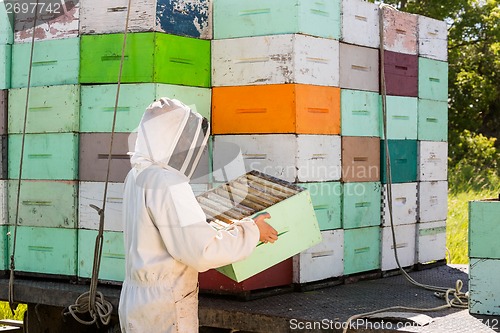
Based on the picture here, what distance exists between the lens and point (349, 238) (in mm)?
5262

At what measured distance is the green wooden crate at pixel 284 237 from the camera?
4.04 m

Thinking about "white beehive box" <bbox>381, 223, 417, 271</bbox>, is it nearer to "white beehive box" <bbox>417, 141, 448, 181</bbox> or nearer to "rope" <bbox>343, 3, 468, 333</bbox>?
"rope" <bbox>343, 3, 468, 333</bbox>

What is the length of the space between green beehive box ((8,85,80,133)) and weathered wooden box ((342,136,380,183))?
1.83 m

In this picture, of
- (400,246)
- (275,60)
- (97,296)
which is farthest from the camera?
(400,246)

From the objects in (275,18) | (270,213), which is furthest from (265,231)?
(275,18)

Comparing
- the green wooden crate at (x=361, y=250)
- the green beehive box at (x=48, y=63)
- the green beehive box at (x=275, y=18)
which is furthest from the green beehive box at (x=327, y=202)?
the green beehive box at (x=48, y=63)

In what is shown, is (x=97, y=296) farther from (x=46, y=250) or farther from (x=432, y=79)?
(x=432, y=79)

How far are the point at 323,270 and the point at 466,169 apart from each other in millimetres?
13414

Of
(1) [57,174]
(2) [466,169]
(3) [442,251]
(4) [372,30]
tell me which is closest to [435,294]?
(3) [442,251]

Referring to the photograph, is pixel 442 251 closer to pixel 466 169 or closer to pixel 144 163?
pixel 144 163

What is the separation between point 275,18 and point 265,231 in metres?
1.68

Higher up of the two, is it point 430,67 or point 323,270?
point 430,67

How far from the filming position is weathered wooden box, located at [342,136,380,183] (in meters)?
5.24

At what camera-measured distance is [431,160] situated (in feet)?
19.7
